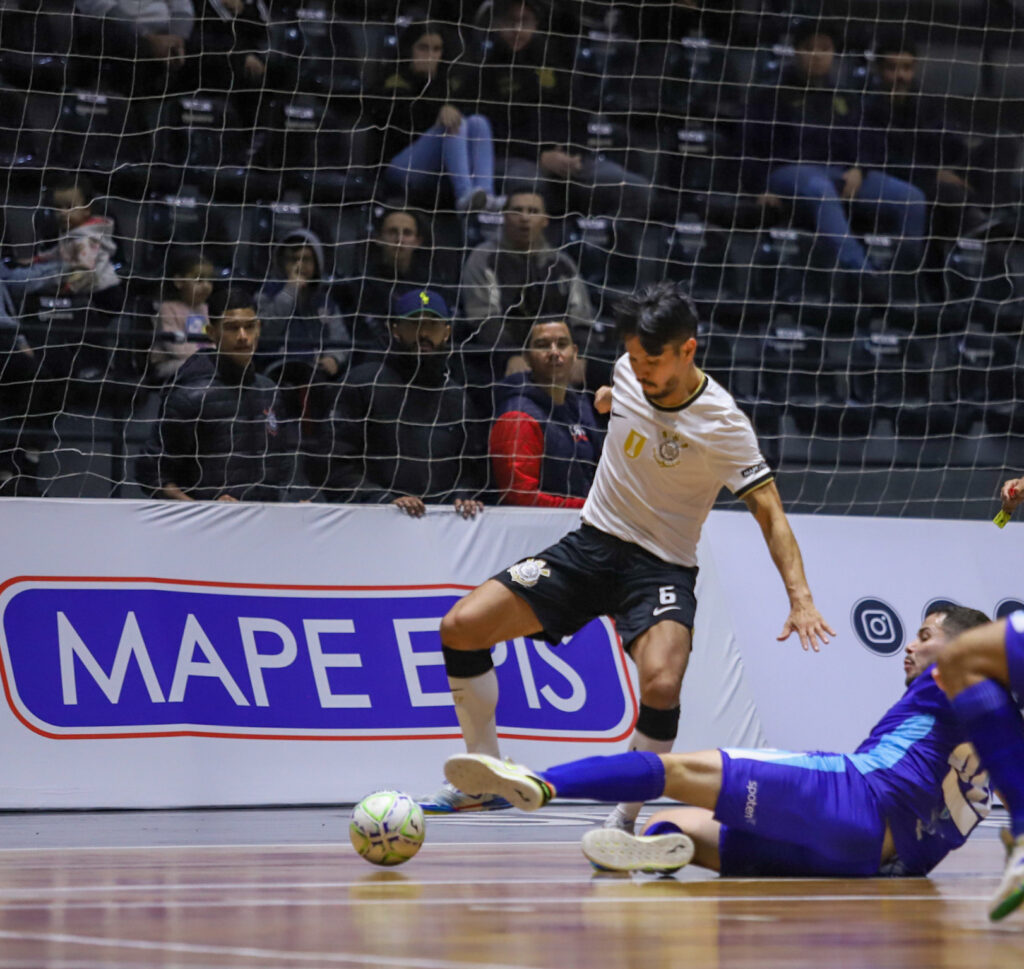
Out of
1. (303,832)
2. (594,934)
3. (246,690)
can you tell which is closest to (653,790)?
(594,934)

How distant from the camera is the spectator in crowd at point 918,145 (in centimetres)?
1086

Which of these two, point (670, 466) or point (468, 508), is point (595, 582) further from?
point (468, 508)

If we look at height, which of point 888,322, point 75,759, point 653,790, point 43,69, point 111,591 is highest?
point 43,69

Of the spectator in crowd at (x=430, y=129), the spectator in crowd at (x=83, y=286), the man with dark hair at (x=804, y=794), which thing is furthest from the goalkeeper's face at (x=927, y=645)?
the spectator in crowd at (x=430, y=129)

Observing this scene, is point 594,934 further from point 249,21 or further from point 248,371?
point 249,21

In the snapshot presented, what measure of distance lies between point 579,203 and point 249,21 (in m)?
2.29

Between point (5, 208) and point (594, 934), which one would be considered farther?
point (5, 208)

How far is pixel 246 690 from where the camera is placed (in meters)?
7.18

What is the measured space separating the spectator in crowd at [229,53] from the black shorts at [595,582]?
15.5 feet

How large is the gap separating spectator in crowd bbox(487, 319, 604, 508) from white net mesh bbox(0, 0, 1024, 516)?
2cm

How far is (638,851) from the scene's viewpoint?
14.8ft

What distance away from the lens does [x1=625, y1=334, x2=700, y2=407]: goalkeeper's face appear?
5.48 meters

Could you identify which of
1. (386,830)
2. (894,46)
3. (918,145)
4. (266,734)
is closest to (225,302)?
(266,734)

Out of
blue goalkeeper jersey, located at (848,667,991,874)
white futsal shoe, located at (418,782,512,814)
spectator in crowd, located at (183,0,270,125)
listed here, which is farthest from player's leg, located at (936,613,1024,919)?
spectator in crowd, located at (183,0,270,125)
